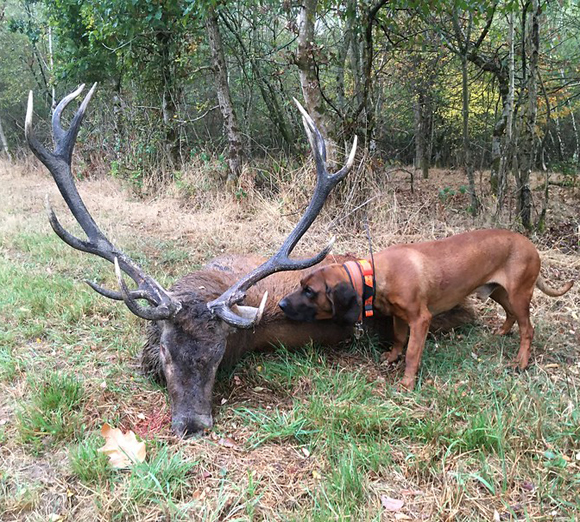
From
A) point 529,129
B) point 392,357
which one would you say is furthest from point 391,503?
point 529,129

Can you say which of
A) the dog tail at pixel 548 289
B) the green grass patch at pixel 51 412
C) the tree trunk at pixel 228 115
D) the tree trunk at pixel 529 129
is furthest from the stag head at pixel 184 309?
the tree trunk at pixel 228 115

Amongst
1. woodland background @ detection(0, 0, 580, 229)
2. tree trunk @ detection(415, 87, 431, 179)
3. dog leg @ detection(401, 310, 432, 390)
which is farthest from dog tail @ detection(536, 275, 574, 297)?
tree trunk @ detection(415, 87, 431, 179)

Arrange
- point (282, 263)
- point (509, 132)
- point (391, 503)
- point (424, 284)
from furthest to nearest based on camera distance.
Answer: point (509, 132) < point (424, 284) < point (282, 263) < point (391, 503)

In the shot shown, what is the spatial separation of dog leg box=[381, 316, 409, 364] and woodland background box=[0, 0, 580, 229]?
329 cm

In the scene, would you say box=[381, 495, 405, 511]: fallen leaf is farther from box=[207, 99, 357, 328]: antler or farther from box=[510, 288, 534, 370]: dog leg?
box=[510, 288, 534, 370]: dog leg

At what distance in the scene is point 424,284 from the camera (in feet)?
10.7

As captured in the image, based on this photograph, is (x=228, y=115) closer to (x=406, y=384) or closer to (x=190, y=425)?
(x=406, y=384)

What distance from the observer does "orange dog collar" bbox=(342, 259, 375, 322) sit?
10.3ft

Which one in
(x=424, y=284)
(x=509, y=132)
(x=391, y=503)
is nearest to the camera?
(x=391, y=503)

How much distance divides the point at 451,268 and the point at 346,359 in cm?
100

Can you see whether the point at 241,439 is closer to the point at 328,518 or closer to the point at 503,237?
the point at 328,518

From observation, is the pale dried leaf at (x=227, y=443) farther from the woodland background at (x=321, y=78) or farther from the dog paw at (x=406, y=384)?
the woodland background at (x=321, y=78)

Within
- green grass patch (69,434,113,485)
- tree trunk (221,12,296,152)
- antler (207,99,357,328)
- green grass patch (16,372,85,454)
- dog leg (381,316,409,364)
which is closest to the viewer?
green grass patch (69,434,113,485)

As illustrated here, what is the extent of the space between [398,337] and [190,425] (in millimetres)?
1660
